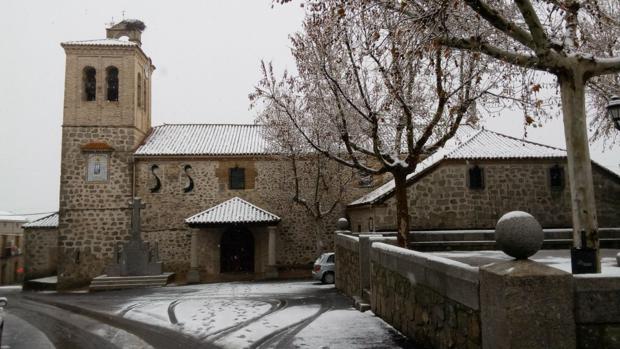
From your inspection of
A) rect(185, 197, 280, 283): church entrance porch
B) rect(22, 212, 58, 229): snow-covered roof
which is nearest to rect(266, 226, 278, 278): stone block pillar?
rect(185, 197, 280, 283): church entrance porch

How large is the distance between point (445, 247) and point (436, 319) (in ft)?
20.4

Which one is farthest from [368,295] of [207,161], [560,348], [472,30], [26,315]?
[207,161]

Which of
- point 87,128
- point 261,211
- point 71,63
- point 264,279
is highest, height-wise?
point 71,63

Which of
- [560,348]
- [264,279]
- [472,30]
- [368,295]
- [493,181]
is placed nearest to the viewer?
[560,348]

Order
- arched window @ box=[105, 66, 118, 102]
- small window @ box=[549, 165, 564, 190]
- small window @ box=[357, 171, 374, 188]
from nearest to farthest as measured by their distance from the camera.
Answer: small window @ box=[549, 165, 564, 190] → small window @ box=[357, 171, 374, 188] → arched window @ box=[105, 66, 118, 102]

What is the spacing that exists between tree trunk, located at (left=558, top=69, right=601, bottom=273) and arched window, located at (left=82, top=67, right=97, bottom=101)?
24.8 meters

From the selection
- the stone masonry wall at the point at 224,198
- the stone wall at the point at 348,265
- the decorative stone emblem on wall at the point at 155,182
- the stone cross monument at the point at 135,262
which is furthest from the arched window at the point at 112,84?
the stone wall at the point at 348,265

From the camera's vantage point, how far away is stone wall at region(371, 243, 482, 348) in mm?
4609

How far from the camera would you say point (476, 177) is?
1825 cm

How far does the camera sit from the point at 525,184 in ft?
60.0

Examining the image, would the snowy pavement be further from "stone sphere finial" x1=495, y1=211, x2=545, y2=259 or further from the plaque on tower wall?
the plaque on tower wall

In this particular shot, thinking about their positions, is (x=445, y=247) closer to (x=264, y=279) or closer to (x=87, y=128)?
(x=264, y=279)

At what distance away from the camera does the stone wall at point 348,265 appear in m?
11.6

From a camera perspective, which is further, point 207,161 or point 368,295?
point 207,161
